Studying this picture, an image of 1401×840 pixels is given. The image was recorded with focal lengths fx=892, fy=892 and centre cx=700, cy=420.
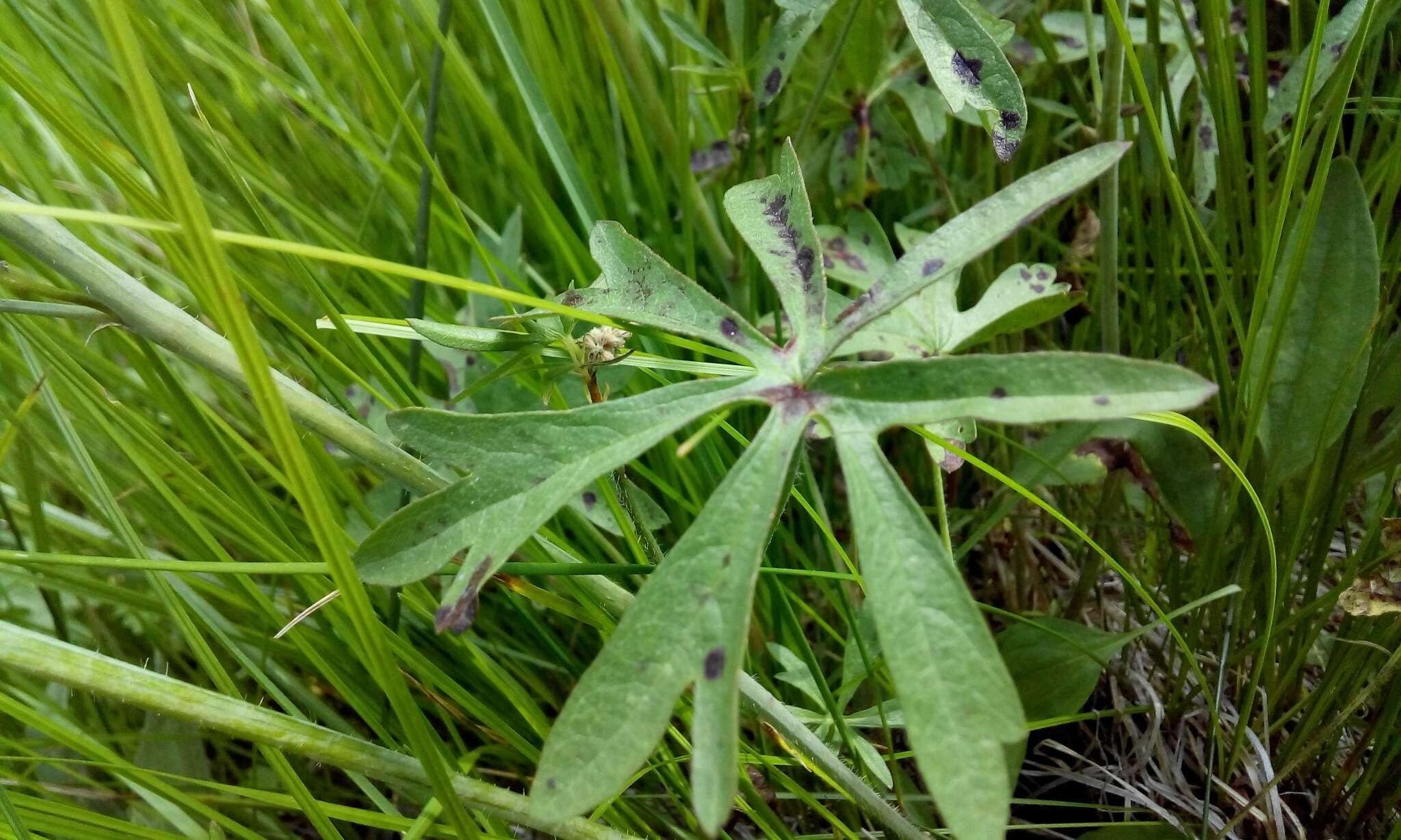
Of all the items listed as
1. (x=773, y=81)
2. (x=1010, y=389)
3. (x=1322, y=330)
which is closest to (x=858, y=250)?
(x=773, y=81)

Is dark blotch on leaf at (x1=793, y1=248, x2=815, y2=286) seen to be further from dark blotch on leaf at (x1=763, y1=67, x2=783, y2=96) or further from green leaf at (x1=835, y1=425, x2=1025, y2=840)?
dark blotch on leaf at (x1=763, y1=67, x2=783, y2=96)

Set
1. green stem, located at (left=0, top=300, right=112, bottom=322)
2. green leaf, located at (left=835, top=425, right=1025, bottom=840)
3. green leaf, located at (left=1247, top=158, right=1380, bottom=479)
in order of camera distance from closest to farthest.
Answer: green leaf, located at (left=835, top=425, right=1025, bottom=840) → green stem, located at (left=0, top=300, right=112, bottom=322) → green leaf, located at (left=1247, top=158, right=1380, bottom=479)

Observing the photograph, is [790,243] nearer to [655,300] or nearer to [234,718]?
[655,300]

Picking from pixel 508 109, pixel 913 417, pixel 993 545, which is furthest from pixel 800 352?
pixel 508 109

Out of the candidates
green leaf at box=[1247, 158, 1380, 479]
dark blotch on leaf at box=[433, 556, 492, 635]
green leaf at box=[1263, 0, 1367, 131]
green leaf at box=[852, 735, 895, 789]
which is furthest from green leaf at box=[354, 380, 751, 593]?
green leaf at box=[1263, 0, 1367, 131]

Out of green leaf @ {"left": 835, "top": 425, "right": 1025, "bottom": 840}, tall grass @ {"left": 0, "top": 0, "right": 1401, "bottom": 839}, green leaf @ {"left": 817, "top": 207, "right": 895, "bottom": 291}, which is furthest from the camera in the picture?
green leaf @ {"left": 817, "top": 207, "right": 895, "bottom": 291}

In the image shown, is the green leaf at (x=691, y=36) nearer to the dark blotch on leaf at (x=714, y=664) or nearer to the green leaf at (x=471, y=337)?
the green leaf at (x=471, y=337)

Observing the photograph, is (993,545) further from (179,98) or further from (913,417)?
(179,98)
